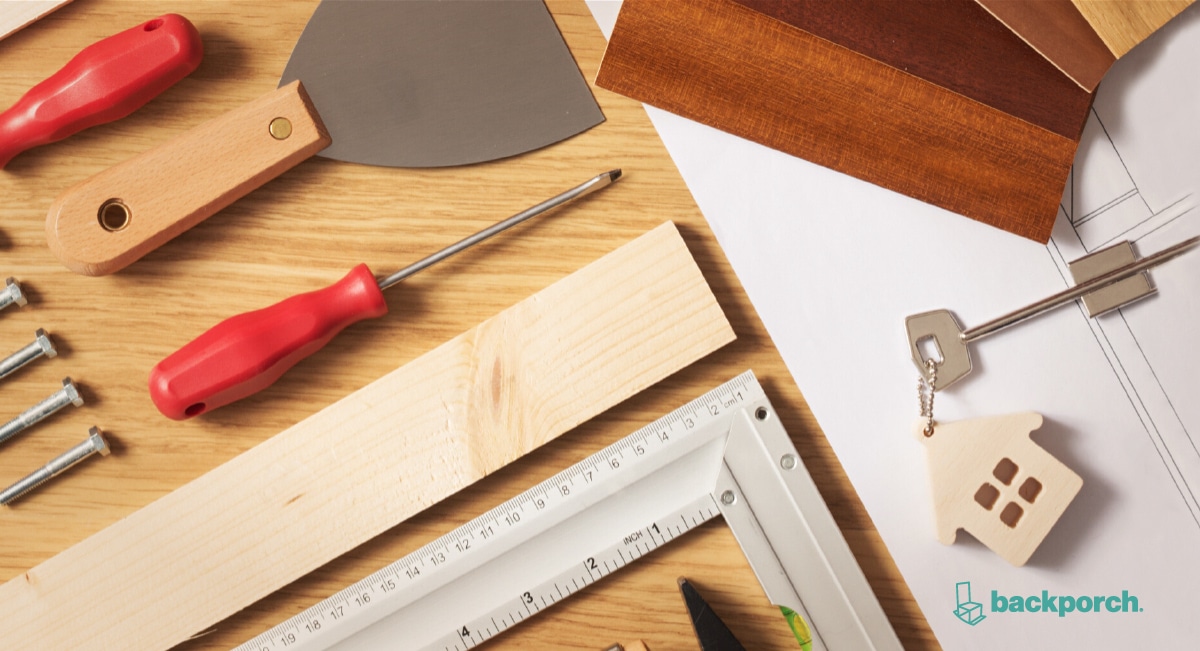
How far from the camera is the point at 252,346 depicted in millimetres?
863

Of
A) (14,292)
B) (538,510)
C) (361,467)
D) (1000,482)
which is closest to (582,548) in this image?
(538,510)

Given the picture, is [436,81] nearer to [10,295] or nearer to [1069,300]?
[10,295]

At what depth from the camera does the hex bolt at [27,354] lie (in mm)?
Answer: 923

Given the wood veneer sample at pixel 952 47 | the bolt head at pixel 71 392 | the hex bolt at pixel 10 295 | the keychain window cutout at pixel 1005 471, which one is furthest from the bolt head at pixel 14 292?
the keychain window cutout at pixel 1005 471

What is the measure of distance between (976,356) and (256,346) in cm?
81

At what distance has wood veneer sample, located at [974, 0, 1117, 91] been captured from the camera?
34.3 inches

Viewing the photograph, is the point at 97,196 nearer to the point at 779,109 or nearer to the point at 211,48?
the point at 211,48

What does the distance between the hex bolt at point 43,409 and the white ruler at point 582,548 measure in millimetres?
343

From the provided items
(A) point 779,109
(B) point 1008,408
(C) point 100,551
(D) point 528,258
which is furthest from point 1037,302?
(C) point 100,551

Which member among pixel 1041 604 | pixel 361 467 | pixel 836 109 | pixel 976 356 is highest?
pixel 836 109

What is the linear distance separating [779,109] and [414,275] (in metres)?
0.46

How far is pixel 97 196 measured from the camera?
2.92 feet

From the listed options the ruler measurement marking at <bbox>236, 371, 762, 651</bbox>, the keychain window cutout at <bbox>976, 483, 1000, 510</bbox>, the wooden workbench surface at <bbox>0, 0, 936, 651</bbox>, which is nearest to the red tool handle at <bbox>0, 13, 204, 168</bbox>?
the wooden workbench surface at <bbox>0, 0, 936, 651</bbox>

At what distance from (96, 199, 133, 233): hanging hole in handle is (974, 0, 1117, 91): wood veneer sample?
0.95 m
